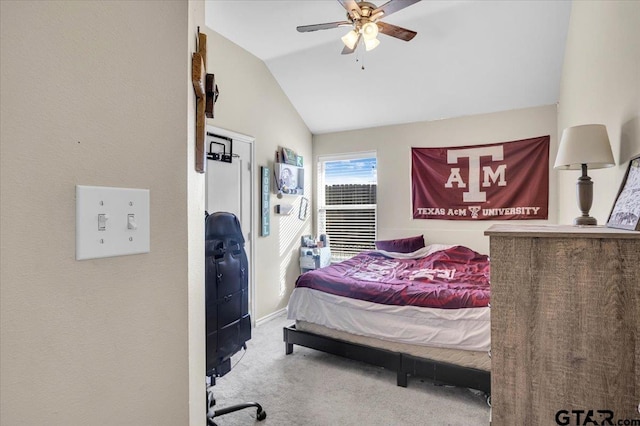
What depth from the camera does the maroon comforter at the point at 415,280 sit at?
232 cm

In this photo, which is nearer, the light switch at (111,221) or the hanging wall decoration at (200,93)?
the light switch at (111,221)

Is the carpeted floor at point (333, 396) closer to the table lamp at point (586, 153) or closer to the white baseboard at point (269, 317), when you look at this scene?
the white baseboard at point (269, 317)

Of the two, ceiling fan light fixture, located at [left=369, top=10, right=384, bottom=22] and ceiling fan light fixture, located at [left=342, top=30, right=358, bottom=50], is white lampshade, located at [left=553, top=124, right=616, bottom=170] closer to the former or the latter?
ceiling fan light fixture, located at [left=369, top=10, right=384, bottom=22]

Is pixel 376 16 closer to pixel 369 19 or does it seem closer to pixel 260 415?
pixel 369 19

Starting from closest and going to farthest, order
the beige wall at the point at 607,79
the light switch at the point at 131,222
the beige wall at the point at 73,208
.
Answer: the beige wall at the point at 73,208
the light switch at the point at 131,222
the beige wall at the point at 607,79

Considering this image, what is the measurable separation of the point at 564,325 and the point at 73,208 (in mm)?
1115

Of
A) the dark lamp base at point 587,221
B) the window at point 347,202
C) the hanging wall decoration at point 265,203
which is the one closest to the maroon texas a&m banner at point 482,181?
the window at point 347,202

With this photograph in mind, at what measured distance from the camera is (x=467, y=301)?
221 centimetres

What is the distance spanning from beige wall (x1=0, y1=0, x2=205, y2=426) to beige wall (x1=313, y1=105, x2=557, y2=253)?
12.8 ft

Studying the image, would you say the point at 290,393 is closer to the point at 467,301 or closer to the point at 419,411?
the point at 419,411

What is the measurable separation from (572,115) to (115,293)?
10.8 ft

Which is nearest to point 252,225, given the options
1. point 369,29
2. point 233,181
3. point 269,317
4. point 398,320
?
point 233,181

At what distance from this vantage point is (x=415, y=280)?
2793 mm

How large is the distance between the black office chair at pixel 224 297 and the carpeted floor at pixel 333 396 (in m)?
0.24
